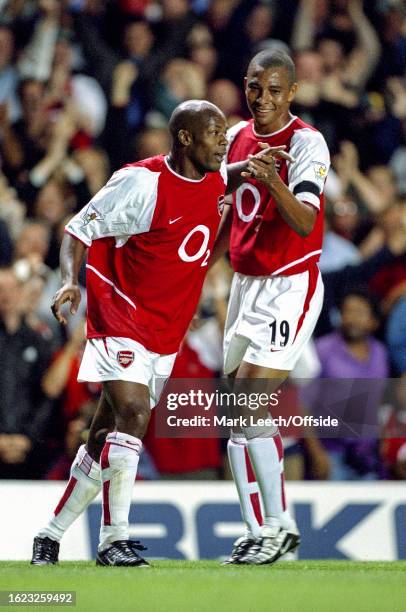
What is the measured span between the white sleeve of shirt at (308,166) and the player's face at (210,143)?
0.43 m

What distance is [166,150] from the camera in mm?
10047

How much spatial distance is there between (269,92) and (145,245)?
3.42 ft

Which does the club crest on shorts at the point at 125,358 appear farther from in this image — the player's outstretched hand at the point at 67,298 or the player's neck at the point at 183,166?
the player's neck at the point at 183,166

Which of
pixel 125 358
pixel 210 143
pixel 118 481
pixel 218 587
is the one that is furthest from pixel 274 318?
pixel 218 587

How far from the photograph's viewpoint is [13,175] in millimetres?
10258

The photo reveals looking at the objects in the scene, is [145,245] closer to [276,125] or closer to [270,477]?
[276,125]

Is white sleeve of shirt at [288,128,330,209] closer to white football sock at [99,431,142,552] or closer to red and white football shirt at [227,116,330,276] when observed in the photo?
red and white football shirt at [227,116,330,276]

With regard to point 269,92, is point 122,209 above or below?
below

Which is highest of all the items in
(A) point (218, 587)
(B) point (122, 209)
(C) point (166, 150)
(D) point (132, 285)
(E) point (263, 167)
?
(C) point (166, 150)

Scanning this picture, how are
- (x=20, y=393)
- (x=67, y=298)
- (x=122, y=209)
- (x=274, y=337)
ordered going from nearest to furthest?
(x=67, y=298) < (x=122, y=209) < (x=274, y=337) < (x=20, y=393)

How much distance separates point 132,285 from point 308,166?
1067 mm

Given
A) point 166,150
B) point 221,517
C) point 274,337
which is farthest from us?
point 166,150

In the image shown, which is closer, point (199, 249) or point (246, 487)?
point (199, 249)

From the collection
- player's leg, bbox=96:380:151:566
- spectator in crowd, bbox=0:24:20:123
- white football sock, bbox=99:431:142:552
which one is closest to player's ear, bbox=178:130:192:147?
player's leg, bbox=96:380:151:566
